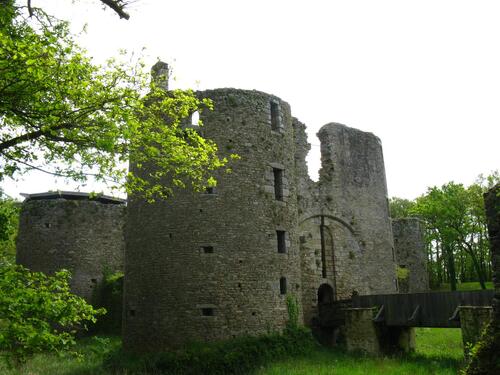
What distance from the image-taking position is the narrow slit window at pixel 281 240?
17056 millimetres

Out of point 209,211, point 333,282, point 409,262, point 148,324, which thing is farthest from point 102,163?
point 409,262

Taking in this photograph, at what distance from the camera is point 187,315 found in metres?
14.9

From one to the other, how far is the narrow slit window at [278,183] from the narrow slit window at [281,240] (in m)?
1.28

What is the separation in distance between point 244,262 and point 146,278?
3415 mm

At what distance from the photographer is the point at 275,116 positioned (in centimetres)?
1841

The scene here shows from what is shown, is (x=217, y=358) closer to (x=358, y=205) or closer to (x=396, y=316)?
(x=396, y=316)

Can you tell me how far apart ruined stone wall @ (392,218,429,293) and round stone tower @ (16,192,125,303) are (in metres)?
19.8

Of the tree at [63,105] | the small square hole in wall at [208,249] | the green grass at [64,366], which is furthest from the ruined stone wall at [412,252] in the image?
the tree at [63,105]

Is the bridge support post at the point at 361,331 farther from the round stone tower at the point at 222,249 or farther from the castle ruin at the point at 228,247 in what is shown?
the round stone tower at the point at 222,249

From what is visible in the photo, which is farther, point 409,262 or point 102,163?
point 409,262

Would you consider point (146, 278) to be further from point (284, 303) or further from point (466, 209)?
point (466, 209)

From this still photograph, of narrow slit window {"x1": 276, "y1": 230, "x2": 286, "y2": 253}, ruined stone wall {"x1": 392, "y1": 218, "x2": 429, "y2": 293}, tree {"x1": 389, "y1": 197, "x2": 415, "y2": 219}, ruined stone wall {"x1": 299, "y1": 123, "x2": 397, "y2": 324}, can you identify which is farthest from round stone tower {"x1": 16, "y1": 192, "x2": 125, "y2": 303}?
tree {"x1": 389, "y1": 197, "x2": 415, "y2": 219}

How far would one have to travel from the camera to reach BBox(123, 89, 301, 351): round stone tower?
595 inches

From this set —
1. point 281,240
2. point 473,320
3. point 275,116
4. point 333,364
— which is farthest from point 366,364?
point 275,116
